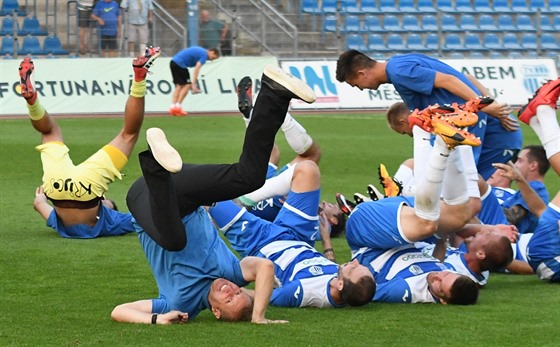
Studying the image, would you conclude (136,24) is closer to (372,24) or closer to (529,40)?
(372,24)

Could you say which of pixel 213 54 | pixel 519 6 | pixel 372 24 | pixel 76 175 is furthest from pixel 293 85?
pixel 519 6

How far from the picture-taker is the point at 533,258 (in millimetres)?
8594

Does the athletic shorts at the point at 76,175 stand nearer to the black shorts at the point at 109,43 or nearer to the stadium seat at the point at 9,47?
the black shorts at the point at 109,43

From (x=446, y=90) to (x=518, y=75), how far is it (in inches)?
666

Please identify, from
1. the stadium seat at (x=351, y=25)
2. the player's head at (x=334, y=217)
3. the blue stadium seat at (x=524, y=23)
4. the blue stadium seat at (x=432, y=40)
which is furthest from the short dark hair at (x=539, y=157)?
the blue stadium seat at (x=524, y=23)

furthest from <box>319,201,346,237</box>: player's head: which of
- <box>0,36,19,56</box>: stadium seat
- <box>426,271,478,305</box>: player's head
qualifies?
<box>0,36,19,56</box>: stadium seat

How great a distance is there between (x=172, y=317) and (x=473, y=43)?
22666 mm

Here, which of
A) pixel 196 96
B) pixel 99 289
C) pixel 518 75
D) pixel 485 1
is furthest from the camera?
pixel 485 1

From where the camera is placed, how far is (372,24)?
28.1 meters

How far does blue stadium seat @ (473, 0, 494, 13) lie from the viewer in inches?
1179

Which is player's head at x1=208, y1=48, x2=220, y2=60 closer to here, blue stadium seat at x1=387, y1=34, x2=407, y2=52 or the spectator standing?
the spectator standing

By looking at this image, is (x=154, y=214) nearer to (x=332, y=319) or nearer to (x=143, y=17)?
(x=332, y=319)

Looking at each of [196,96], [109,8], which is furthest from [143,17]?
[196,96]

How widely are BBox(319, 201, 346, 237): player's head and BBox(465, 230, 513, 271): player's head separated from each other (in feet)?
7.76
